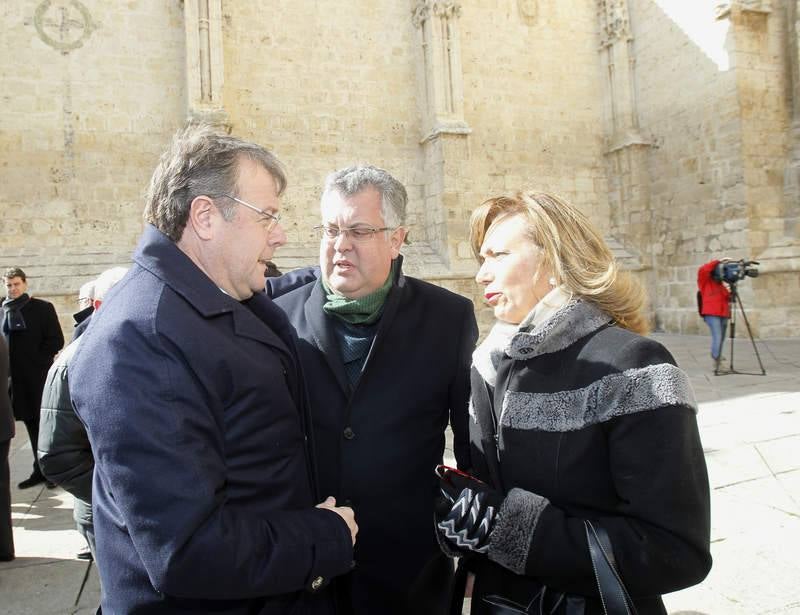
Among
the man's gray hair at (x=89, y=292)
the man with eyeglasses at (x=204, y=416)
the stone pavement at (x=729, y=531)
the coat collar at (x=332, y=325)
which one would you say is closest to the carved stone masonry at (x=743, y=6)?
the stone pavement at (x=729, y=531)

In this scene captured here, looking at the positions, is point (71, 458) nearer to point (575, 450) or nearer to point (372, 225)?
point (372, 225)

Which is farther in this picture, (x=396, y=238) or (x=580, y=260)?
(x=396, y=238)

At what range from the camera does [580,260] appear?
148 cm

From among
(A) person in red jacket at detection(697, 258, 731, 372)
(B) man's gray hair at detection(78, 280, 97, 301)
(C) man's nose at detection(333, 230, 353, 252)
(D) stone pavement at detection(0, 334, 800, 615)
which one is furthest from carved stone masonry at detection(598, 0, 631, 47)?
(C) man's nose at detection(333, 230, 353, 252)

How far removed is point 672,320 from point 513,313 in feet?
38.0

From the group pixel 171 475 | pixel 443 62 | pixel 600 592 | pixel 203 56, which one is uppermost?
pixel 443 62

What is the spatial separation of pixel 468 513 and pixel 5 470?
10.6 ft

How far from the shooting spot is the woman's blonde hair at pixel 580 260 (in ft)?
4.76

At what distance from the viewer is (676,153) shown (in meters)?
11.8

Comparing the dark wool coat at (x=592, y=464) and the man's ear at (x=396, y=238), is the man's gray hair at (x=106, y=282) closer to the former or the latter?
the man's ear at (x=396, y=238)

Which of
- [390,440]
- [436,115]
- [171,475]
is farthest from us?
[436,115]

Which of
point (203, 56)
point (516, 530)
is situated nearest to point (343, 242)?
point (516, 530)

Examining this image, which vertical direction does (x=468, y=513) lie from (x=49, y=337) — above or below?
below

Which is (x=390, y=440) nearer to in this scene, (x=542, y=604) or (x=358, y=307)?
(x=358, y=307)
